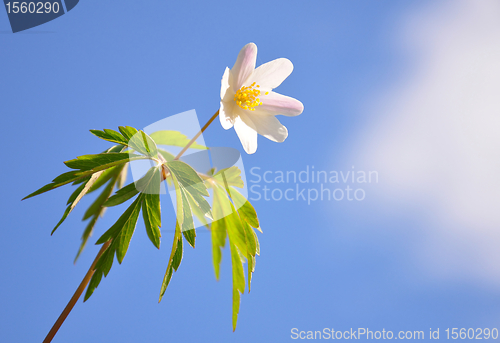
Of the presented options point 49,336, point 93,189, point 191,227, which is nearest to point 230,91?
point 191,227

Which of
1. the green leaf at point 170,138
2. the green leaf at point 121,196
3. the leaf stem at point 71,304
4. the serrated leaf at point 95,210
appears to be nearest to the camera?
the leaf stem at point 71,304

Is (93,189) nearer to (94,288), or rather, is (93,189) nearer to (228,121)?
(94,288)

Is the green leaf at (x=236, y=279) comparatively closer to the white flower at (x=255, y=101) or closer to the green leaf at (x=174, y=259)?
the green leaf at (x=174, y=259)

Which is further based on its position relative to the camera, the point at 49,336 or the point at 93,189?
the point at 93,189

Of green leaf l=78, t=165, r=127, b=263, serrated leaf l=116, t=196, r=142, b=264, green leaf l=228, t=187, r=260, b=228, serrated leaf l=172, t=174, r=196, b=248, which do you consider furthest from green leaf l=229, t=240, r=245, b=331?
green leaf l=78, t=165, r=127, b=263

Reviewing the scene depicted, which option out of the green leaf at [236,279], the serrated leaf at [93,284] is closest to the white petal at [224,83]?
the green leaf at [236,279]

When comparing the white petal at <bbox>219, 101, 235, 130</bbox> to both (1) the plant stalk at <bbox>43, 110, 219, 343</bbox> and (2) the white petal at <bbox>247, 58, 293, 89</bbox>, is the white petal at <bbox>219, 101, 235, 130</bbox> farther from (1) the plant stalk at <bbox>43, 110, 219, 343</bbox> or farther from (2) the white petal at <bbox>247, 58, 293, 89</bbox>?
(1) the plant stalk at <bbox>43, 110, 219, 343</bbox>

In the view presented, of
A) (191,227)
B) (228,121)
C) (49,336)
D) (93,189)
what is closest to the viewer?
(49,336)
